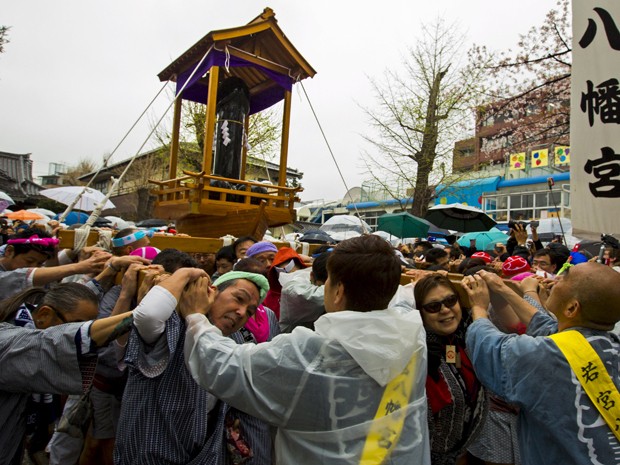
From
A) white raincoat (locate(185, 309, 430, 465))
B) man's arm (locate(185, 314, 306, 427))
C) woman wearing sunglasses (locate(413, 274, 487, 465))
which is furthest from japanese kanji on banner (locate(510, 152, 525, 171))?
man's arm (locate(185, 314, 306, 427))

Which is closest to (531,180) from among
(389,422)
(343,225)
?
(343,225)

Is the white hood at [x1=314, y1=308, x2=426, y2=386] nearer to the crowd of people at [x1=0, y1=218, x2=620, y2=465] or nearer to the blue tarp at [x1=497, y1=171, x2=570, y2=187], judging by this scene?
the crowd of people at [x1=0, y1=218, x2=620, y2=465]

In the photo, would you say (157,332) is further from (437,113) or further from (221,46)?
(437,113)

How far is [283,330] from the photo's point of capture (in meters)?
2.65

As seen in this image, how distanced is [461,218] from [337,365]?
10.8m

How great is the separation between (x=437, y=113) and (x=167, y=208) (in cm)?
1122

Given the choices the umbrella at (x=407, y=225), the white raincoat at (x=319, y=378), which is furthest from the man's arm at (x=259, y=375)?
the umbrella at (x=407, y=225)

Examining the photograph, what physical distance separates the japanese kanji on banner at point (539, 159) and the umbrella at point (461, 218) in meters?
12.7

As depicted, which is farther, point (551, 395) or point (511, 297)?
point (511, 297)

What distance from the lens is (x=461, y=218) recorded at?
1138cm

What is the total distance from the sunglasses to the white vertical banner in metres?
1.46

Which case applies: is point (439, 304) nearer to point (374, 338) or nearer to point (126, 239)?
point (374, 338)

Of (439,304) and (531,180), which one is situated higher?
(531,180)

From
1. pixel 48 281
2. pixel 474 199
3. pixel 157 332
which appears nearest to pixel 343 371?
pixel 157 332
